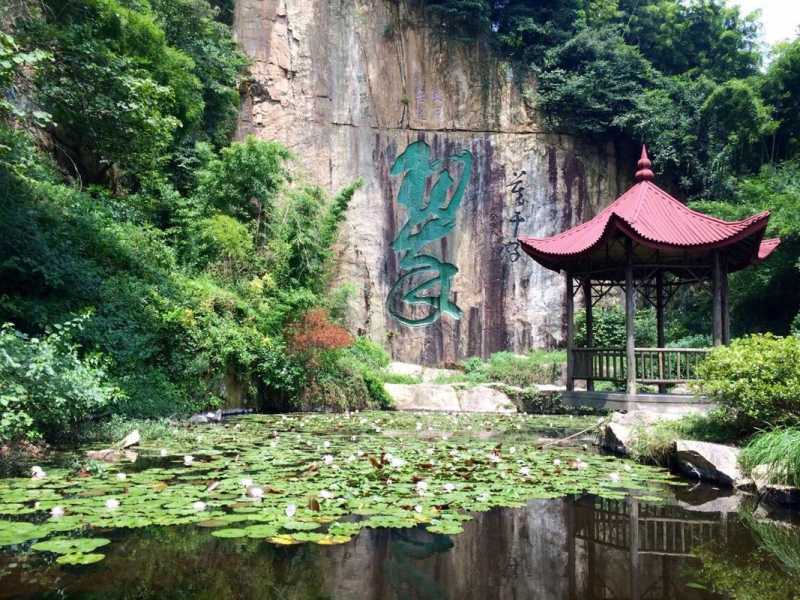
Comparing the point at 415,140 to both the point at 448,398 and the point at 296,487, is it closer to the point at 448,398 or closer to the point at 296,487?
the point at 448,398

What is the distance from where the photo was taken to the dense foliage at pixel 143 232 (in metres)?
7.07

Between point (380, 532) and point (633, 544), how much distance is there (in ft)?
4.83

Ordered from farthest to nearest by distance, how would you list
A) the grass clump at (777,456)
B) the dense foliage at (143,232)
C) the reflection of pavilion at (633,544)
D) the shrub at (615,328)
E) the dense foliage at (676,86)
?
the dense foliage at (676,86)
the shrub at (615,328)
the dense foliage at (143,232)
the grass clump at (777,456)
the reflection of pavilion at (633,544)

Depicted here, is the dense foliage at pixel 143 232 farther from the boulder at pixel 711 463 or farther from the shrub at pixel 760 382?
the shrub at pixel 760 382

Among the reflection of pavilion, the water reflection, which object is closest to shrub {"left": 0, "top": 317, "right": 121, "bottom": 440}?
the water reflection

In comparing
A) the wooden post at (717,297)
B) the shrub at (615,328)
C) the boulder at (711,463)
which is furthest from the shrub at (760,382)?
the shrub at (615,328)

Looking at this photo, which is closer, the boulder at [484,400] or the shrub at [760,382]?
the shrub at [760,382]

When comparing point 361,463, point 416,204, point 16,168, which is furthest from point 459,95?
point 361,463

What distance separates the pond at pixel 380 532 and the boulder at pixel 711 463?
28cm

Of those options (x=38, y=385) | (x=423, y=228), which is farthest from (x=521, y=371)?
(x=38, y=385)

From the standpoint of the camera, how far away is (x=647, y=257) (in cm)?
998

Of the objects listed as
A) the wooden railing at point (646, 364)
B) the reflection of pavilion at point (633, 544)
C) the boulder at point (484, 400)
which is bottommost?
the boulder at point (484, 400)

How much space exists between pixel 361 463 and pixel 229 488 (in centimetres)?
138

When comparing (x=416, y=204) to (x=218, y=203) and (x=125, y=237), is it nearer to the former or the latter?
(x=218, y=203)
